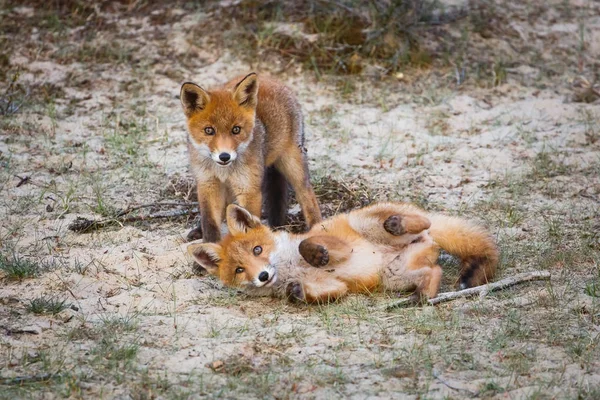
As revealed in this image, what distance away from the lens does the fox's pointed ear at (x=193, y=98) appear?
6000mm

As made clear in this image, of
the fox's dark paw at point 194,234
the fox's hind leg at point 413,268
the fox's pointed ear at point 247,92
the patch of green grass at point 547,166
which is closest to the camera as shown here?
the fox's hind leg at point 413,268

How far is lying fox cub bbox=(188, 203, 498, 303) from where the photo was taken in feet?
17.2

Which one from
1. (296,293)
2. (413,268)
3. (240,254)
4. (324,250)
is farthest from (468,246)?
(240,254)

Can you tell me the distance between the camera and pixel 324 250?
17.0 feet

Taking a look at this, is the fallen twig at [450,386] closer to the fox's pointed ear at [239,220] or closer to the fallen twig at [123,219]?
the fox's pointed ear at [239,220]

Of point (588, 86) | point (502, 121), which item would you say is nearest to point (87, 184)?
point (502, 121)

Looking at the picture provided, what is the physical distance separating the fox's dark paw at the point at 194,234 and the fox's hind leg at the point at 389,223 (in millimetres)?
1373

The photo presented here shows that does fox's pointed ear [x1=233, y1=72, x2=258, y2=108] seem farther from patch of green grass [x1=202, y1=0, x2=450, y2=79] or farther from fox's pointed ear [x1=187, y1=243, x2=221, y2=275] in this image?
patch of green grass [x1=202, y1=0, x2=450, y2=79]

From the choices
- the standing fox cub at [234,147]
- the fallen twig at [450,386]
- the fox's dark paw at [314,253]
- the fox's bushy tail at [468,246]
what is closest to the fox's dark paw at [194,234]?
the standing fox cub at [234,147]

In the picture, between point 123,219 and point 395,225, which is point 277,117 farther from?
point 395,225

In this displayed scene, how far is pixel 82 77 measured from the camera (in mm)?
9117

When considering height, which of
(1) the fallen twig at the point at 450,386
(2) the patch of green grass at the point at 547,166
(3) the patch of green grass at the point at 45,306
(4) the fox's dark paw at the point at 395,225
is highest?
(1) the fallen twig at the point at 450,386

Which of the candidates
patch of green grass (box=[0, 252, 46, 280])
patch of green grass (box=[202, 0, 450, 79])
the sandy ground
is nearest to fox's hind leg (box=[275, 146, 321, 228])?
the sandy ground

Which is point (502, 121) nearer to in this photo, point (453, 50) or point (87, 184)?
point (453, 50)
